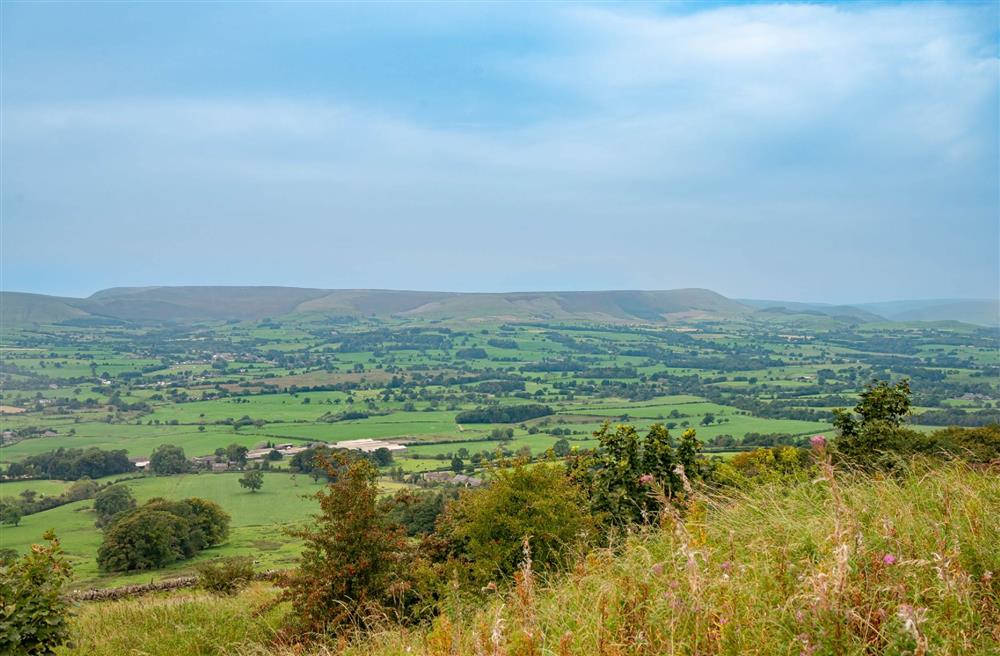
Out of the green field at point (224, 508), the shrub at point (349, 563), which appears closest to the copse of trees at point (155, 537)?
the green field at point (224, 508)

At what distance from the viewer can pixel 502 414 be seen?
304 ft

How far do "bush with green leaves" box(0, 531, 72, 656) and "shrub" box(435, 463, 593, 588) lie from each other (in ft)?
18.6

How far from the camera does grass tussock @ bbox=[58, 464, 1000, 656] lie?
3.90m

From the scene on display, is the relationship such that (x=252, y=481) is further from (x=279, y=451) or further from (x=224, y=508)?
(x=279, y=451)

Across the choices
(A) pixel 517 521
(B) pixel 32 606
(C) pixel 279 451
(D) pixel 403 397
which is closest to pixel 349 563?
(A) pixel 517 521

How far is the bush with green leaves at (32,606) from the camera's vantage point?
7.34 meters

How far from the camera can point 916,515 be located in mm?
5734

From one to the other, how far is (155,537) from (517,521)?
32.5 metres

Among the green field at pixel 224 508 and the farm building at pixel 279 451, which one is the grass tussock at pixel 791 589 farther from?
the farm building at pixel 279 451

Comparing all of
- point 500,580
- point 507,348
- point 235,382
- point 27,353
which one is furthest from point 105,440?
point 507,348

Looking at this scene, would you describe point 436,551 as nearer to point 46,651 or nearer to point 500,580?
point 500,580

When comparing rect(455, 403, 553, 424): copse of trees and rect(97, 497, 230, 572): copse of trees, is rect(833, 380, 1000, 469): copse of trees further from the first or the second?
rect(455, 403, 553, 424): copse of trees

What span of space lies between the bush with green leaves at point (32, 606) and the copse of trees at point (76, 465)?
65533 millimetres

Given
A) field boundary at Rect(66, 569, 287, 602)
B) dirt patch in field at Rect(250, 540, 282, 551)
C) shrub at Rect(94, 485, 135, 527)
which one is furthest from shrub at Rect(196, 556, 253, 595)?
shrub at Rect(94, 485, 135, 527)
